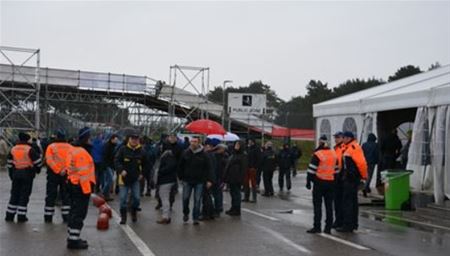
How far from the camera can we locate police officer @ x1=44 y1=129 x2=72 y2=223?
37.0 feet

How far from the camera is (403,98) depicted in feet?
57.0

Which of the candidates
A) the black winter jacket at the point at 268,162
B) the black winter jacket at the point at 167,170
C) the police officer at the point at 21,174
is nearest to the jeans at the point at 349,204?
the black winter jacket at the point at 167,170

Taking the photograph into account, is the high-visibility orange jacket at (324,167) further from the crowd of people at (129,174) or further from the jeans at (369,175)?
the jeans at (369,175)

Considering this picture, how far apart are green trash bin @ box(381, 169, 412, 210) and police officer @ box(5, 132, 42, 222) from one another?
853 centimetres

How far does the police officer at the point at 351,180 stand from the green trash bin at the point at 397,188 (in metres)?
4.19

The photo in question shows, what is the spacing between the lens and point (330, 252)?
9.58 meters

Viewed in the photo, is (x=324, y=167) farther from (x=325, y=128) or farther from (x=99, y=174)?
(x=325, y=128)

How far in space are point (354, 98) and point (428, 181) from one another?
574 cm

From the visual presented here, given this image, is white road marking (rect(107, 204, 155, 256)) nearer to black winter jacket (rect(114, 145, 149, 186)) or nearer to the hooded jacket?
black winter jacket (rect(114, 145, 149, 186))

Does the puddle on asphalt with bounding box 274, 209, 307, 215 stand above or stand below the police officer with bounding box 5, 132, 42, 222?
below

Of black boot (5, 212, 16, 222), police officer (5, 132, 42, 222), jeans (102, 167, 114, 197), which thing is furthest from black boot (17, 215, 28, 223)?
jeans (102, 167, 114, 197)

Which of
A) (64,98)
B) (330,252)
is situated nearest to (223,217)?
(330,252)

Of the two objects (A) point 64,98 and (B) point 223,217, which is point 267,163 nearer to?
(B) point 223,217

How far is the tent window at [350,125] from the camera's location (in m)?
20.7
